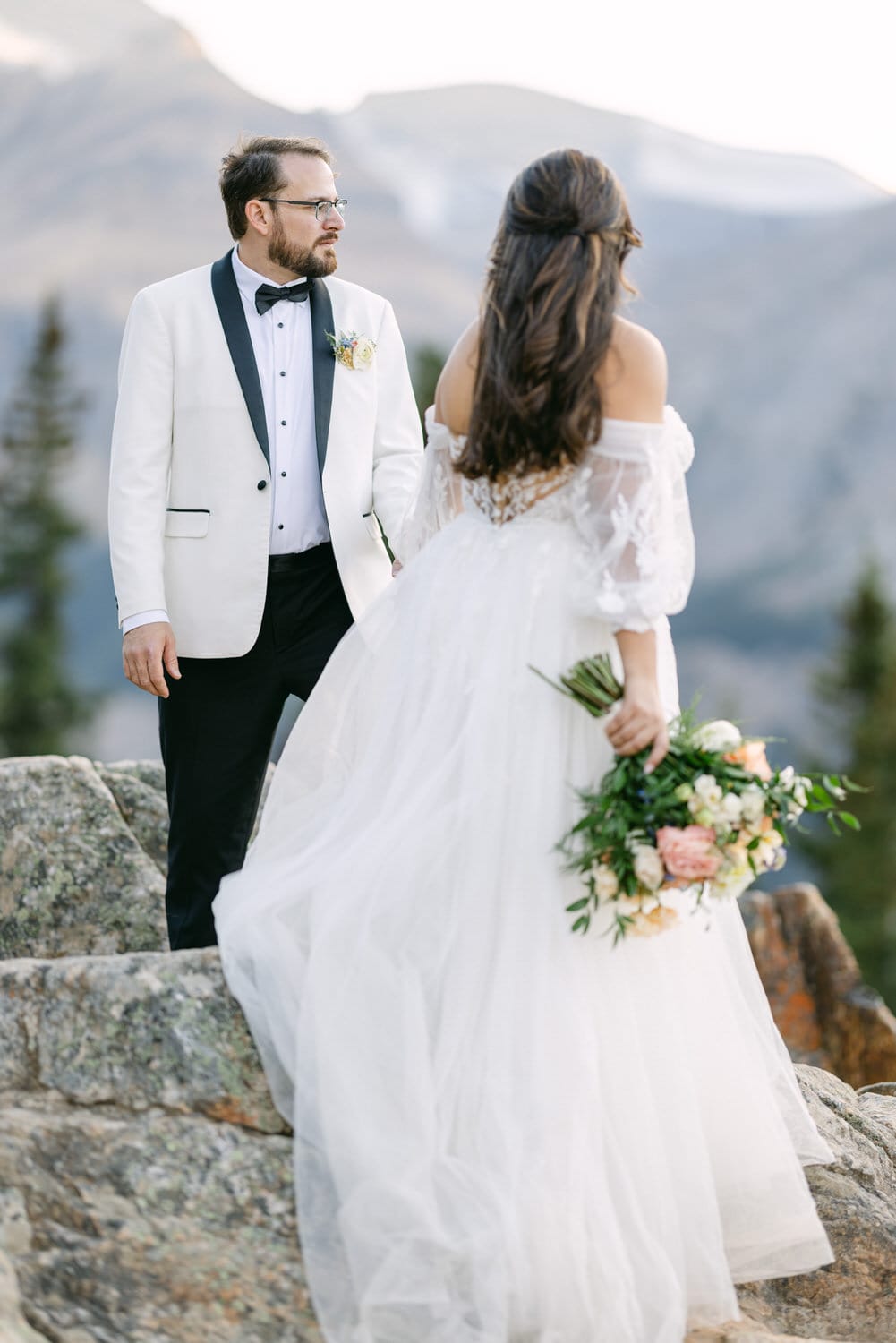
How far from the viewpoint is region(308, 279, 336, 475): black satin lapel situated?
13.3 feet

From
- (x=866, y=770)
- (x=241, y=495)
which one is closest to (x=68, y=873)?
(x=241, y=495)

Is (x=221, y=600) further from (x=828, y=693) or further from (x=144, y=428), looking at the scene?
(x=828, y=693)

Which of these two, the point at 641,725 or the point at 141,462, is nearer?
the point at 641,725

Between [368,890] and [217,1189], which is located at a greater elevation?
[368,890]

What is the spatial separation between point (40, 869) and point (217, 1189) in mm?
2018

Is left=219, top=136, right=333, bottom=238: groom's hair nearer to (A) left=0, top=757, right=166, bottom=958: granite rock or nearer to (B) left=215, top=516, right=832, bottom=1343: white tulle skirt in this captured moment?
(B) left=215, top=516, right=832, bottom=1343: white tulle skirt

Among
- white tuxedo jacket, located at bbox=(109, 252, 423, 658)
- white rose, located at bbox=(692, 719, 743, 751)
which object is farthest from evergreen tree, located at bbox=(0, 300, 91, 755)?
white rose, located at bbox=(692, 719, 743, 751)

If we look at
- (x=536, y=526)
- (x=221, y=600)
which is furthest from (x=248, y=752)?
(x=536, y=526)

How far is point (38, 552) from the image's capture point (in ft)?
113

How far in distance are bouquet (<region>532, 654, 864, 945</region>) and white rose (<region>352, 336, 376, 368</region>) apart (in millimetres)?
1592

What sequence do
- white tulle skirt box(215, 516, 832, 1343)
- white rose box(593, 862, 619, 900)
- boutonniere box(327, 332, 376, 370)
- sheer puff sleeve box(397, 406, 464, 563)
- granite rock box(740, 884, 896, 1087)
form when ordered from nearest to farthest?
white tulle skirt box(215, 516, 832, 1343), white rose box(593, 862, 619, 900), sheer puff sleeve box(397, 406, 464, 563), boutonniere box(327, 332, 376, 370), granite rock box(740, 884, 896, 1087)

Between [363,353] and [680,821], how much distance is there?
1.99 m

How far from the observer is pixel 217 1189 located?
Answer: 9.12ft

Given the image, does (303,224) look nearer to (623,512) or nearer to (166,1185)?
(623,512)
